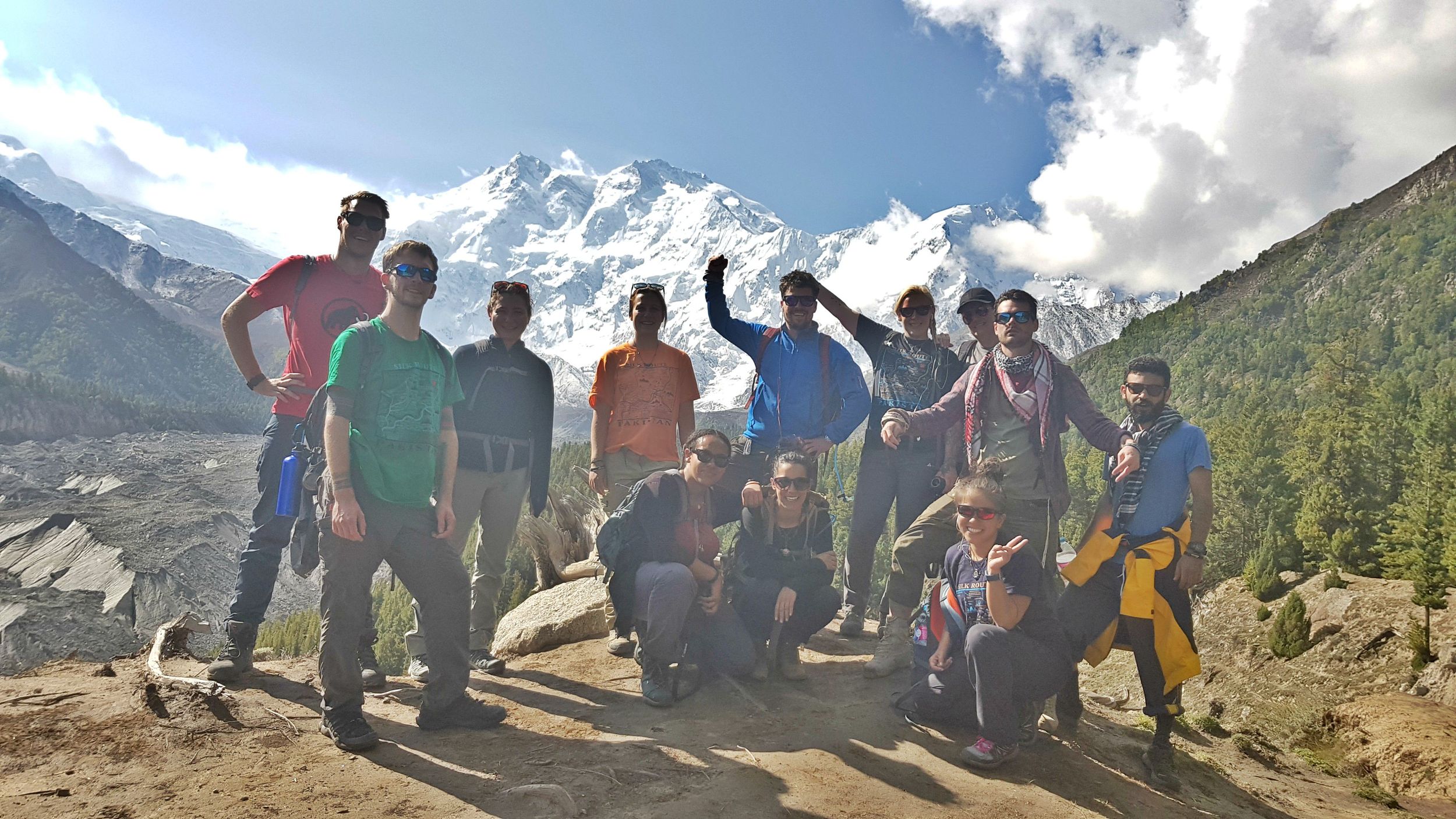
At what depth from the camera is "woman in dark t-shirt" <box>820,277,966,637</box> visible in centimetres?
632

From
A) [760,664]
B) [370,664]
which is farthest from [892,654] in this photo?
[370,664]

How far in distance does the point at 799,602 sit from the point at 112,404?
733ft

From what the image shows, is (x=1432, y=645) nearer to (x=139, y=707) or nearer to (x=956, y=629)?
(x=956, y=629)

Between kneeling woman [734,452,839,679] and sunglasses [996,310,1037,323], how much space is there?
176 cm

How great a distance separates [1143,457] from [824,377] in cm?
256

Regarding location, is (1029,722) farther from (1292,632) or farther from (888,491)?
(1292,632)

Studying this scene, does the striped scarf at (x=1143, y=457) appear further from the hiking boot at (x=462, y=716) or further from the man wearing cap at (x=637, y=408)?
the hiking boot at (x=462, y=716)

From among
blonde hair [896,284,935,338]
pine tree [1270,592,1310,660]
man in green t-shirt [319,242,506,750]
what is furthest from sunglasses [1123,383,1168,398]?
pine tree [1270,592,1310,660]

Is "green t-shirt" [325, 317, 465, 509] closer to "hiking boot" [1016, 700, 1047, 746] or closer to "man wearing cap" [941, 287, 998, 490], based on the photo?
"man wearing cap" [941, 287, 998, 490]

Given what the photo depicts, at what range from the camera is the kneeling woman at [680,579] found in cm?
525

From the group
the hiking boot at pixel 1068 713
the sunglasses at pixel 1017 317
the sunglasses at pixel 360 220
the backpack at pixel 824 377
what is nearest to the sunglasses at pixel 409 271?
the sunglasses at pixel 360 220

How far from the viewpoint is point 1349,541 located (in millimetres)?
42844

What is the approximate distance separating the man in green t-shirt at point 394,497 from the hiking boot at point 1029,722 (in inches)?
133

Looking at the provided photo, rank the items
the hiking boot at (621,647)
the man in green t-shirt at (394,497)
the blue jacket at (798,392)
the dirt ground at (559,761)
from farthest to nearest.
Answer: the hiking boot at (621,647)
the blue jacket at (798,392)
the man in green t-shirt at (394,497)
the dirt ground at (559,761)
